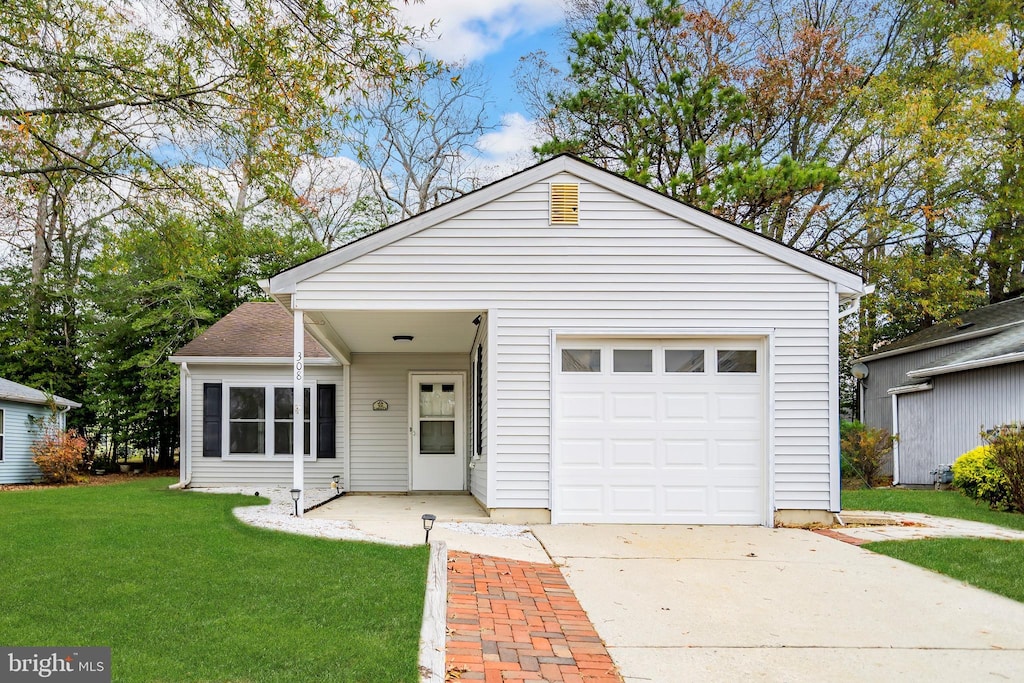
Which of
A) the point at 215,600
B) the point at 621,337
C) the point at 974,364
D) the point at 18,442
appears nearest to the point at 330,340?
the point at 621,337

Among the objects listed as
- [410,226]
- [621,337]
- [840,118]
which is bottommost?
[621,337]


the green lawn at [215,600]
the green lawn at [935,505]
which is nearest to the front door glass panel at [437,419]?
the green lawn at [215,600]

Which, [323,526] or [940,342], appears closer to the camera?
[323,526]

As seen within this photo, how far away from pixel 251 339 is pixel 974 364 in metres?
13.8

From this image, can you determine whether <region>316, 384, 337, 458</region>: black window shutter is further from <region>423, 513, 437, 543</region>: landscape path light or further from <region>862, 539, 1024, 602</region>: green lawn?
<region>862, 539, 1024, 602</region>: green lawn

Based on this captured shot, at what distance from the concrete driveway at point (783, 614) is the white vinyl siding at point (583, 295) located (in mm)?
1417

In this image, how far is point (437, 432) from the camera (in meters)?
14.2

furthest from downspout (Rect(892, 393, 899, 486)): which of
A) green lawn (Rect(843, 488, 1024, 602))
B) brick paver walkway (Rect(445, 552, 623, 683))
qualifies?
brick paver walkway (Rect(445, 552, 623, 683))

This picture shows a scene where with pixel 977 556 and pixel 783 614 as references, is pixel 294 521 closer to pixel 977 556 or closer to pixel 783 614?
pixel 783 614

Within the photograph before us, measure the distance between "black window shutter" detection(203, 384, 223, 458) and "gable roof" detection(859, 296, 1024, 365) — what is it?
47.8ft

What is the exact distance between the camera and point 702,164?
21.9 metres

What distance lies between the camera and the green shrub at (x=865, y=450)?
18.0 metres

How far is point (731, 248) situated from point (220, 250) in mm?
6237

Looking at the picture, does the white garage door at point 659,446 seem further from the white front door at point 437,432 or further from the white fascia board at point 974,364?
the white fascia board at point 974,364
